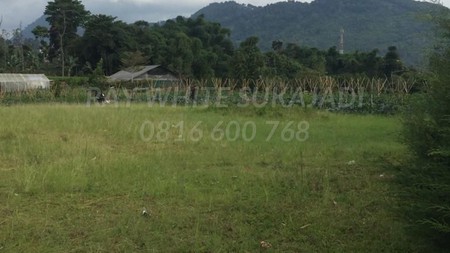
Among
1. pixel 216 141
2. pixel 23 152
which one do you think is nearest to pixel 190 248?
pixel 23 152

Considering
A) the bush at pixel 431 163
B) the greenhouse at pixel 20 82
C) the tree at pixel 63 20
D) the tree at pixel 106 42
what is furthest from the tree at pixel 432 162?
the tree at pixel 63 20

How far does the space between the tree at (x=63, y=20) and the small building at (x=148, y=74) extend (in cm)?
1255

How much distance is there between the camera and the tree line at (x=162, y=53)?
30.6 meters

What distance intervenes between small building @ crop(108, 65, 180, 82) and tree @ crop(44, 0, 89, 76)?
494 inches

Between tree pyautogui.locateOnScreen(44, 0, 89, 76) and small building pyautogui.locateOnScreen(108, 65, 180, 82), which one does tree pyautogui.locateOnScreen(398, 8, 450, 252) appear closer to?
small building pyautogui.locateOnScreen(108, 65, 180, 82)

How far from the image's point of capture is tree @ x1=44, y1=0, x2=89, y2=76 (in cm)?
4750

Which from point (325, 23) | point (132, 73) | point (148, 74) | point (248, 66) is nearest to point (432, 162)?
point (248, 66)

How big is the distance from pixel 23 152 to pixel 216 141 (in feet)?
10.6

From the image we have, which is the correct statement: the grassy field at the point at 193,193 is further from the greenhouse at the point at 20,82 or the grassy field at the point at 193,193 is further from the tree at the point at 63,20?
the tree at the point at 63,20

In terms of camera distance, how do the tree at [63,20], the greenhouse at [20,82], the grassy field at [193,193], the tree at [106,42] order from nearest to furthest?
the grassy field at [193,193], the greenhouse at [20,82], the tree at [106,42], the tree at [63,20]

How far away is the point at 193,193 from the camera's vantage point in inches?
188

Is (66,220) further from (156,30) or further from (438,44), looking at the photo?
(156,30)

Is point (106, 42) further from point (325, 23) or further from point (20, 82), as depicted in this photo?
point (325, 23)

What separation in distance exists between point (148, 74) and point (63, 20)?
1682cm
